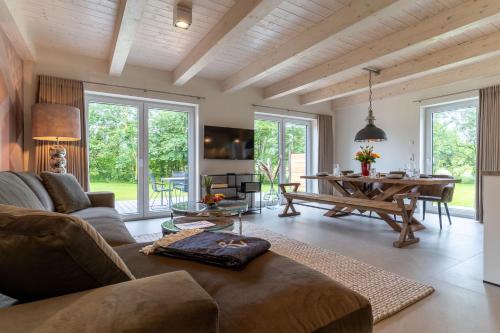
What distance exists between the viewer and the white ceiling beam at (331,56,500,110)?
4106 mm

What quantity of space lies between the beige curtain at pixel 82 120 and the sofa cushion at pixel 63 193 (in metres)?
1.06

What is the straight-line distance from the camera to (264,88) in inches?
229

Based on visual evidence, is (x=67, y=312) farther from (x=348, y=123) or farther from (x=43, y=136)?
(x=348, y=123)

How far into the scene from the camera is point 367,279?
7.37 feet

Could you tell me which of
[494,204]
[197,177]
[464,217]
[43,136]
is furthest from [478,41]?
[43,136]

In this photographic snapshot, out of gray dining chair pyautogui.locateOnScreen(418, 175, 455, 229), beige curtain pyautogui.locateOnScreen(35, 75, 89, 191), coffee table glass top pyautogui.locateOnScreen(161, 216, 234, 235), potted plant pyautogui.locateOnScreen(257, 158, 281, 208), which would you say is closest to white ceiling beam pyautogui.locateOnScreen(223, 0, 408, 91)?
potted plant pyautogui.locateOnScreen(257, 158, 281, 208)

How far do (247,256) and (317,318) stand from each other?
0.42 meters

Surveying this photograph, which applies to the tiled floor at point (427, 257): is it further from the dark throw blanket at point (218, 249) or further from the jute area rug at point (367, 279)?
the dark throw blanket at point (218, 249)

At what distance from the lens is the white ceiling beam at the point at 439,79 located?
411 centimetres

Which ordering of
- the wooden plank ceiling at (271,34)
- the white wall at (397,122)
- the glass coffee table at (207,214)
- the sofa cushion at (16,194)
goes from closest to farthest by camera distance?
1. the sofa cushion at (16,194)
2. the glass coffee table at (207,214)
3. the wooden plank ceiling at (271,34)
4. the white wall at (397,122)

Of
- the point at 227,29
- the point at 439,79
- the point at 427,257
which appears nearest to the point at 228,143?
the point at 227,29

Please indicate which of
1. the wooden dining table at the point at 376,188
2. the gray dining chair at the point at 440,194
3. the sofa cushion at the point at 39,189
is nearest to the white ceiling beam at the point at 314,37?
the wooden dining table at the point at 376,188

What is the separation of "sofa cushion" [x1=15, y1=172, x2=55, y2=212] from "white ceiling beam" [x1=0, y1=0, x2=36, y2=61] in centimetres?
150

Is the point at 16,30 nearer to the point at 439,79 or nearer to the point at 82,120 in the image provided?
the point at 82,120
